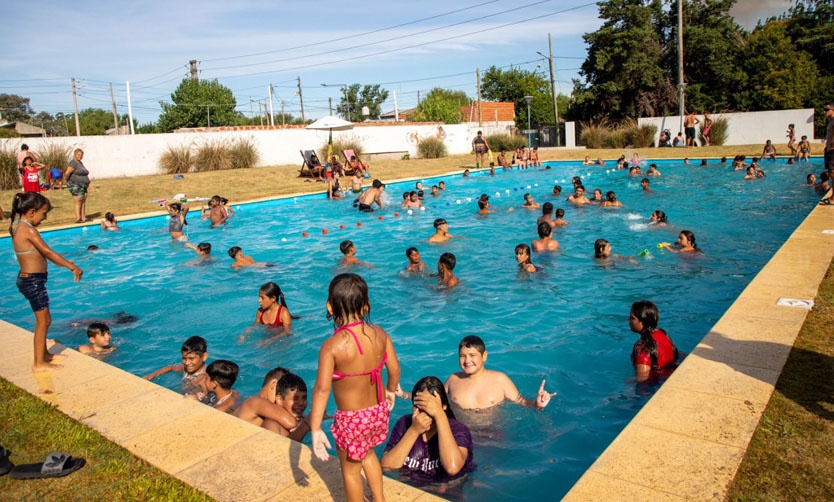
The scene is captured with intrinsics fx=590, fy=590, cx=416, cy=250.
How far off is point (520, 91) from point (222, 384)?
74.2 m

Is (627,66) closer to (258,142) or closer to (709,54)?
(709,54)

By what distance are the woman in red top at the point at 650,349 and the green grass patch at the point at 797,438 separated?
1.06m

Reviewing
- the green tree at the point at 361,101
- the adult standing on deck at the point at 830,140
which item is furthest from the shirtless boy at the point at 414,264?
the green tree at the point at 361,101

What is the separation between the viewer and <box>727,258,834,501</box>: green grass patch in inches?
120

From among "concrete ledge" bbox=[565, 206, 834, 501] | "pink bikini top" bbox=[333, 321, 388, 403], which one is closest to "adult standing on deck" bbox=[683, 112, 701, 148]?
"concrete ledge" bbox=[565, 206, 834, 501]

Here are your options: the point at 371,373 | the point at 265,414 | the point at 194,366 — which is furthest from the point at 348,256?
the point at 371,373

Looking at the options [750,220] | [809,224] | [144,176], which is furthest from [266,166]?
[809,224]

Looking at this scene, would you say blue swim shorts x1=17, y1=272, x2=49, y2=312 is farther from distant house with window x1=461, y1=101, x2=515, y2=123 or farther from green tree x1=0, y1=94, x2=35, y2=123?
green tree x1=0, y1=94, x2=35, y2=123

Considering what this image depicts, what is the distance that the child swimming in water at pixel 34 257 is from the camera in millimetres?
5375

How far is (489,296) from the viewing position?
9.12 metres

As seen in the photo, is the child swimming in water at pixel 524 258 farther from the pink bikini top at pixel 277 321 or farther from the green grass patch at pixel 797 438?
the green grass patch at pixel 797 438

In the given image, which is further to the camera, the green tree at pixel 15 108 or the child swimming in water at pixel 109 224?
the green tree at pixel 15 108

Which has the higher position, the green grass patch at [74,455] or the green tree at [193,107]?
the green tree at [193,107]

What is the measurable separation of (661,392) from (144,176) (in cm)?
2634
